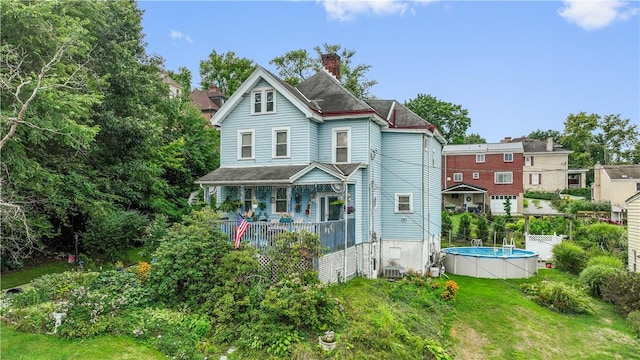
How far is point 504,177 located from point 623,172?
676 inches

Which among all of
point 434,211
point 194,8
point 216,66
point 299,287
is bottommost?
point 299,287

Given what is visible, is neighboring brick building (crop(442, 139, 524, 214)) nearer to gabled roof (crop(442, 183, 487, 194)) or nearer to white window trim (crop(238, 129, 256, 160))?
gabled roof (crop(442, 183, 487, 194))

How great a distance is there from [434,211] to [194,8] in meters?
16.5

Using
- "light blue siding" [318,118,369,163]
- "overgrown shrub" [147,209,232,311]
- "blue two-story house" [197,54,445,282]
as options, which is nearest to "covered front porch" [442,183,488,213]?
"blue two-story house" [197,54,445,282]

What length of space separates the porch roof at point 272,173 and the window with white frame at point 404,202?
12.3 feet

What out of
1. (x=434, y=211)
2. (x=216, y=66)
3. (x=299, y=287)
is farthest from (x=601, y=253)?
(x=216, y=66)

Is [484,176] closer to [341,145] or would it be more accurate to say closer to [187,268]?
[341,145]

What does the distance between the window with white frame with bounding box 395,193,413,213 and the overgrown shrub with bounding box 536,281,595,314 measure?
668cm

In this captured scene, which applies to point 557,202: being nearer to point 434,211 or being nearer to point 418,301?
point 434,211

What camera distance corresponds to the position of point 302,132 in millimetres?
16516

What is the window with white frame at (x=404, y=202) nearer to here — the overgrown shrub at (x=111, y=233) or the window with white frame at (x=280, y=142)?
the window with white frame at (x=280, y=142)

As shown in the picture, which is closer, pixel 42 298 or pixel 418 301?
pixel 42 298

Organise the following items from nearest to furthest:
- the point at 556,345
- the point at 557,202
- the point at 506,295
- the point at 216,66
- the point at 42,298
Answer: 1. the point at 42,298
2. the point at 556,345
3. the point at 506,295
4. the point at 216,66
5. the point at 557,202

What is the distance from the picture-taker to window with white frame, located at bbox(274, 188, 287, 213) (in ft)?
55.9
